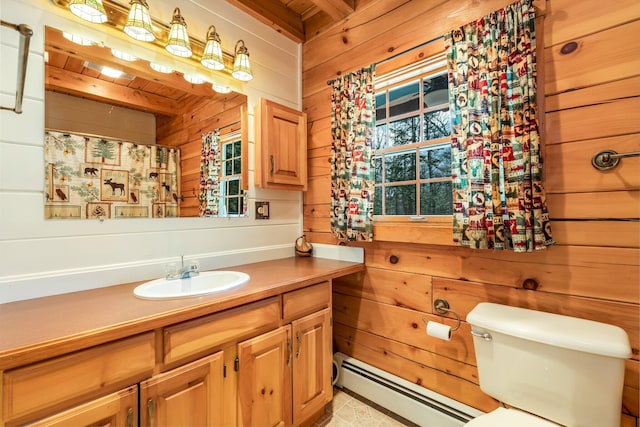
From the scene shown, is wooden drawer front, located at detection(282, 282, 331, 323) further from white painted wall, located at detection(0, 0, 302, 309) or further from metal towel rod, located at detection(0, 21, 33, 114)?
metal towel rod, located at detection(0, 21, 33, 114)

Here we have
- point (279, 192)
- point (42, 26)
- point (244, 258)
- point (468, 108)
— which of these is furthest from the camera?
point (279, 192)

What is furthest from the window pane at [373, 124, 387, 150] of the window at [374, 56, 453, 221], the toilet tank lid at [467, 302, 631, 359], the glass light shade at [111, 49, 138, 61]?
the glass light shade at [111, 49, 138, 61]

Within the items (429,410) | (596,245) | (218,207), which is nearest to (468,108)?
(596,245)

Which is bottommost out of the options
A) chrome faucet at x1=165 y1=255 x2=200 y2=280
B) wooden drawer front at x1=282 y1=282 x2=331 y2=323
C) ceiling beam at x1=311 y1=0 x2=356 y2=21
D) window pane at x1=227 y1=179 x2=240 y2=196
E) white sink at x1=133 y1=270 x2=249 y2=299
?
wooden drawer front at x1=282 y1=282 x2=331 y2=323

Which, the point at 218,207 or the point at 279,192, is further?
the point at 279,192

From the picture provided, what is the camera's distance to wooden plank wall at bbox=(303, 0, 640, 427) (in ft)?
3.62

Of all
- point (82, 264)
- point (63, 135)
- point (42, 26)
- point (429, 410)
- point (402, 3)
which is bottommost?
point (429, 410)

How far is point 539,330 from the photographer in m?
1.07

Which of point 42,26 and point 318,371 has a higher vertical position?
point 42,26

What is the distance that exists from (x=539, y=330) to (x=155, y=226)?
1.79 metres

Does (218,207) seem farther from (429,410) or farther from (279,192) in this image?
(429,410)

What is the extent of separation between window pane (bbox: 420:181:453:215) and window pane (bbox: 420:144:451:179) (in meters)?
0.06

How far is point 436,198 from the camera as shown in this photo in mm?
1670

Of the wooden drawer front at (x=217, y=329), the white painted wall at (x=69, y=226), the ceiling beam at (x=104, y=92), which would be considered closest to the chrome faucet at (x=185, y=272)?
the white painted wall at (x=69, y=226)
